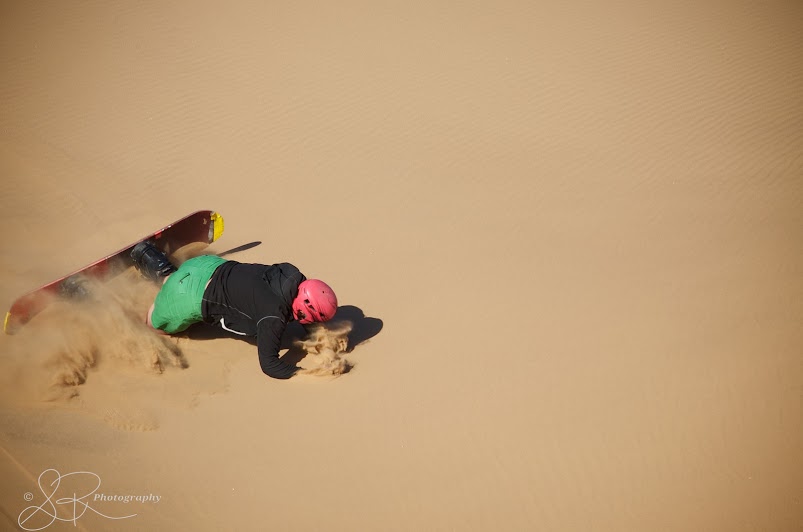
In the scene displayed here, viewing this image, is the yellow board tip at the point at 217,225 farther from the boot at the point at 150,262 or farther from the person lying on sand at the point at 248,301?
the person lying on sand at the point at 248,301

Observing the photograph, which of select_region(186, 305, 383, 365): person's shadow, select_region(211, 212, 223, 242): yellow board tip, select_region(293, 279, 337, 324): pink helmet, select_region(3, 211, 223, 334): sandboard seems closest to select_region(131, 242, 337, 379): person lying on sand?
select_region(293, 279, 337, 324): pink helmet

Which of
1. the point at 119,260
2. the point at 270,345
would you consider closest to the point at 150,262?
the point at 119,260

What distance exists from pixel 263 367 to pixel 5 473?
1948 mm

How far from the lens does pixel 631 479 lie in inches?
185

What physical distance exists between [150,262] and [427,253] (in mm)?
3389

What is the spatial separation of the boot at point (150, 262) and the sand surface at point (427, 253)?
0.31 m

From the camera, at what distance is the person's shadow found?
552 centimetres

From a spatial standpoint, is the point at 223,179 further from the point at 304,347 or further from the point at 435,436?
the point at 435,436

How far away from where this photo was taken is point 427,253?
286 inches

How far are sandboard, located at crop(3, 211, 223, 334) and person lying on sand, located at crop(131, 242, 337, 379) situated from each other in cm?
88

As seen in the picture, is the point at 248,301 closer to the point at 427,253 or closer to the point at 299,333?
the point at 299,333

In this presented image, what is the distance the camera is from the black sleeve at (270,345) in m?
4.77

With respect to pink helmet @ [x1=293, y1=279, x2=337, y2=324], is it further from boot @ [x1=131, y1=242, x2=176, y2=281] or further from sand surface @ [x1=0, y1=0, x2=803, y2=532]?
boot @ [x1=131, y1=242, x2=176, y2=281]

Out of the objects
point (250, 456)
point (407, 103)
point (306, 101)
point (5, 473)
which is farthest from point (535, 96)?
point (5, 473)
